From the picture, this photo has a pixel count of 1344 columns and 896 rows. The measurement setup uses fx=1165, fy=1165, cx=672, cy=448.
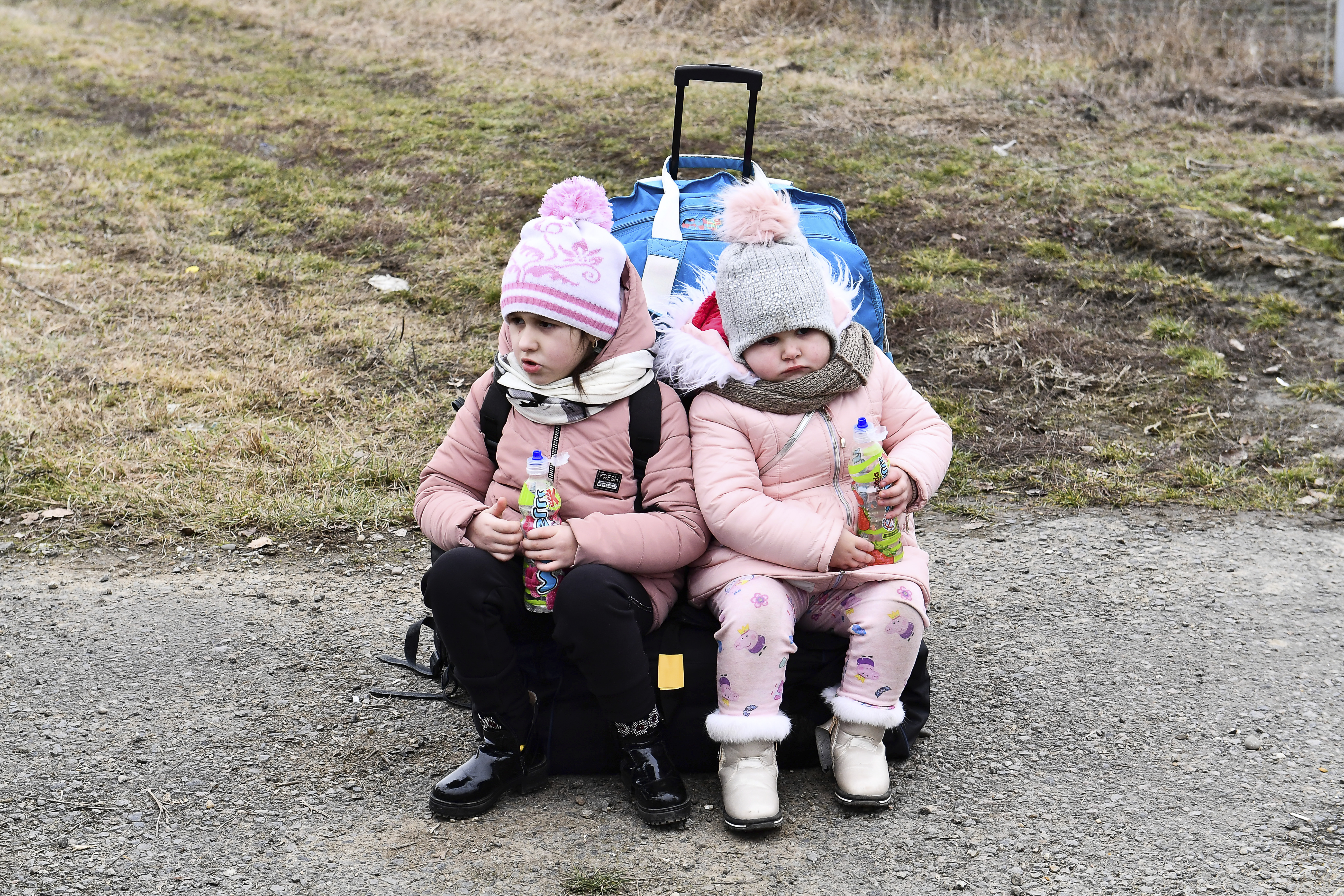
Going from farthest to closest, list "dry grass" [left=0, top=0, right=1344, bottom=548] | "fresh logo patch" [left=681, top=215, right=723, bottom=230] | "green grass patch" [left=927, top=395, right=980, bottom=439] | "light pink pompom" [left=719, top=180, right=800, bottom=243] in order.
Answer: "green grass patch" [left=927, top=395, right=980, bottom=439] → "dry grass" [left=0, top=0, right=1344, bottom=548] → "fresh logo patch" [left=681, top=215, right=723, bottom=230] → "light pink pompom" [left=719, top=180, right=800, bottom=243]

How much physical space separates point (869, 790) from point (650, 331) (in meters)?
1.18

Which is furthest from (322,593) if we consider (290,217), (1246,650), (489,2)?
(489,2)

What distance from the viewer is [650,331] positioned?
9.31 feet

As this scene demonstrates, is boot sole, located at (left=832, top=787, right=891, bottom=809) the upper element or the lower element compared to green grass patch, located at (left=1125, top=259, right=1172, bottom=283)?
lower

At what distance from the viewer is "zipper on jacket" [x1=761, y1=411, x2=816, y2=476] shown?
2.78 m

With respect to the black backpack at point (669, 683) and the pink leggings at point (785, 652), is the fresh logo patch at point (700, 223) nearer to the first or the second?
the black backpack at point (669, 683)

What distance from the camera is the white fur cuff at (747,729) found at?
2578mm

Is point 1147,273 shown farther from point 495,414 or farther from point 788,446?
point 495,414

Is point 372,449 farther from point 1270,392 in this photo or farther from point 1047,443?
point 1270,392

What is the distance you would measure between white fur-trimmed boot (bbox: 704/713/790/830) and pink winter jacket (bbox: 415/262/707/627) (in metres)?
0.30

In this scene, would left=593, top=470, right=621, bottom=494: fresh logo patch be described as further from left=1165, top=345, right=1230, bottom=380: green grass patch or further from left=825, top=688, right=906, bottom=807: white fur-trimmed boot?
left=1165, top=345, right=1230, bottom=380: green grass patch

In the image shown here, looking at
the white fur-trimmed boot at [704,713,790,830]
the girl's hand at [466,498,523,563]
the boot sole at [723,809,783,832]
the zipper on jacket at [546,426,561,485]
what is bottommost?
the boot sole at [723,809,783,832]

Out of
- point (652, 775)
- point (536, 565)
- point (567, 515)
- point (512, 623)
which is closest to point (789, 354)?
point (567, 515)

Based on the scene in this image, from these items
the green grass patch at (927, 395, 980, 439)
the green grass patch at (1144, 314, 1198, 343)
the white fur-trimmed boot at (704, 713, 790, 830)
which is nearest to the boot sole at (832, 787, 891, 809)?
the white fur-trimmed boot at (704, 713, 790, 830)
